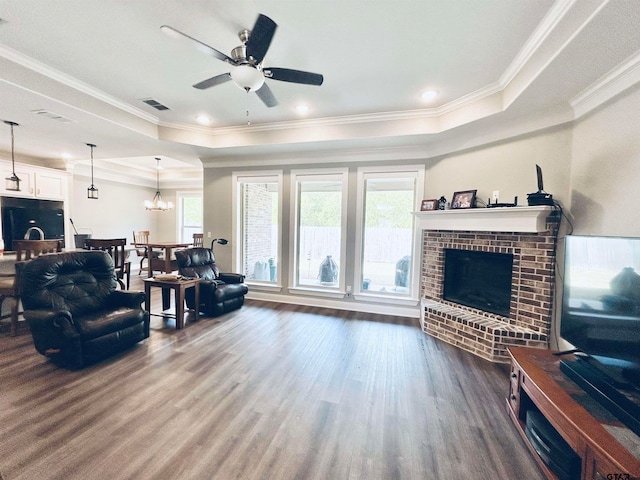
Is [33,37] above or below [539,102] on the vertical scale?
above

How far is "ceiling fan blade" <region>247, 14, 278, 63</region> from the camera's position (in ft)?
5.81

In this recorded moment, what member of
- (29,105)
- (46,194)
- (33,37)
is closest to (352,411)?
(33,37)

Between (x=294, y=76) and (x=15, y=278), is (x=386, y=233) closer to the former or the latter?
(x=294, y=76)

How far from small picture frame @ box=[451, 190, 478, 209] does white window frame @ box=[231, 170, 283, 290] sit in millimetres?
2945

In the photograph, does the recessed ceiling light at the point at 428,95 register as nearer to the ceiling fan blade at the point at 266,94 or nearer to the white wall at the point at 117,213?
the ceiling fan blade at the point at 266,94

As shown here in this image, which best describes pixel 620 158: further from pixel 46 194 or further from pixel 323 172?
pixel 46 194

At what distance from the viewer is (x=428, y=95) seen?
3236 millimetres

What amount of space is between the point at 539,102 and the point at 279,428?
→ 382cm

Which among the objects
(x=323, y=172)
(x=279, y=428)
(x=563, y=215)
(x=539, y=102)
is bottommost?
(x=279, y=428)

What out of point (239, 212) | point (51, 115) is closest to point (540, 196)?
point (239, 212)

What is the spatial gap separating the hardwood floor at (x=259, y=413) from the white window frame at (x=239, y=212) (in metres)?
1.96

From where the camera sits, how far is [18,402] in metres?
2.12

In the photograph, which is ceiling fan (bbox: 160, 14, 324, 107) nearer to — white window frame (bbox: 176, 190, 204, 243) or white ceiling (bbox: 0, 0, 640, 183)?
white ceiling (bbox: 0, 0, 640, 183)

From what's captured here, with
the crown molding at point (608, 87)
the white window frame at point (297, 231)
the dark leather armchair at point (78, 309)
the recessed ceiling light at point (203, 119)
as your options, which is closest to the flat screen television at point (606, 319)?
the crown molding at point (608, 87)
